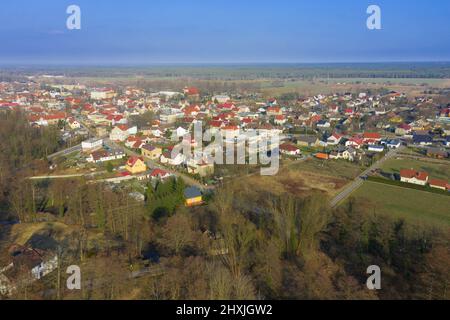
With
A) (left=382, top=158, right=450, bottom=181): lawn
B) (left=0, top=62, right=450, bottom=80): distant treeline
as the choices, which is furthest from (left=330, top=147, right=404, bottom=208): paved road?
(left=0, top=62, right=450, bottom=80): distant treeline

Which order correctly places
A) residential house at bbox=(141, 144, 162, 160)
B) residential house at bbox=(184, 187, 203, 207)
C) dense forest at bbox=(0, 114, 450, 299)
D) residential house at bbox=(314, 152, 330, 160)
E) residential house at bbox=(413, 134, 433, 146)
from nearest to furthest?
1. dense forest at bbox=(0, 114, 450, 299)
2. residential house at bbox=(184, 187, 203, 207)
3. residential house at bbox=(141, 144, 162, 160)
4. residential house at bbox=(314, 152, 330, 160)
5. residential house at bbox=(413, 134, 433, 146)

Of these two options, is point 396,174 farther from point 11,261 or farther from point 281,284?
point 11,261

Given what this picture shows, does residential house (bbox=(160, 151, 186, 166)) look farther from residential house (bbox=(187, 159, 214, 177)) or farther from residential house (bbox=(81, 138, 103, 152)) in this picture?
residential house (bbox=(81, 138, 103, 152))

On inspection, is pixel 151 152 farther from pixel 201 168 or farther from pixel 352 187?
pixel 352 187

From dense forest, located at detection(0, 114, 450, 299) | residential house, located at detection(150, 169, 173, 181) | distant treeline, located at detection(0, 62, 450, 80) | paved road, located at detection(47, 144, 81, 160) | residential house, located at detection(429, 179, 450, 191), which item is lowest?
dense forest, located at detection(0, 114, 450, 299)

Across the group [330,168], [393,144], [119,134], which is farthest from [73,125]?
[393,144]
